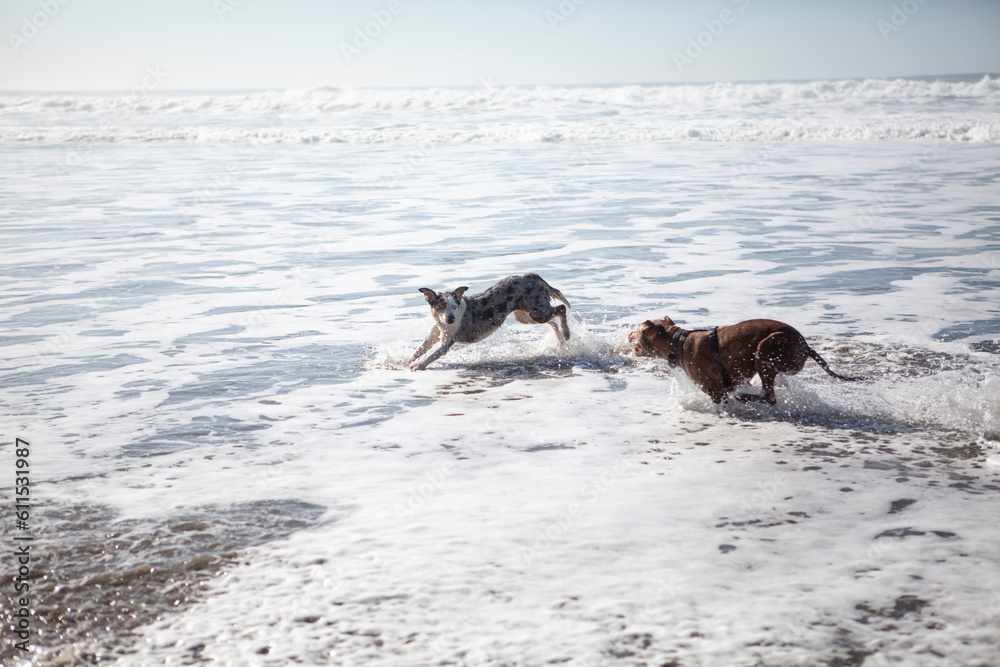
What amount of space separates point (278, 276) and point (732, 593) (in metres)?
8.78

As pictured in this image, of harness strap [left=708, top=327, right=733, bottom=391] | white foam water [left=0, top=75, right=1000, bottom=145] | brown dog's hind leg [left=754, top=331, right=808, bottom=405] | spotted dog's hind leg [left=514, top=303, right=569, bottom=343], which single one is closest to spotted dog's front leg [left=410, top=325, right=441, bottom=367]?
spotted dog's hind leg [left=514, top=303, right=569, bottom=343]

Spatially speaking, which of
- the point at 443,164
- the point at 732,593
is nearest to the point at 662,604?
the point at 732,593

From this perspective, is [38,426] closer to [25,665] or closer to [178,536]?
[178,536]

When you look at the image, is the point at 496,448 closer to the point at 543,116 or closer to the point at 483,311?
the point at 483,311

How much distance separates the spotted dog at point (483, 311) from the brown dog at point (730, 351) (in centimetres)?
174

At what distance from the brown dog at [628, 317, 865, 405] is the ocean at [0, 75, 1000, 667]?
318mm

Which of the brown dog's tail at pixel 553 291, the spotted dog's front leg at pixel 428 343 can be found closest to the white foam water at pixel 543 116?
the brown dog's tail at pixel 553 291

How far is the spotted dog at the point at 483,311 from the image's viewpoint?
7.08 metres

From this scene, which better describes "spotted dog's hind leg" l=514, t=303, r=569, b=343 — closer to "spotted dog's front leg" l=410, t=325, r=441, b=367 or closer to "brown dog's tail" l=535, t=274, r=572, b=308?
"brown dog's tail" l=535, t=274, r=572, b=308

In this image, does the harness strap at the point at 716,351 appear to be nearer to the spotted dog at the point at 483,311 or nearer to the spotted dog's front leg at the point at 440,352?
the spotted dog at the point at 483,311

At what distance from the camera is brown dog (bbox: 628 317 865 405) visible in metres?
5.38

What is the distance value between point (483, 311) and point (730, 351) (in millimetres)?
2578

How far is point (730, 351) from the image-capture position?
5516mm

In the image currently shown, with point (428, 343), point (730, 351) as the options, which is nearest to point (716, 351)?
point (730, 351)
